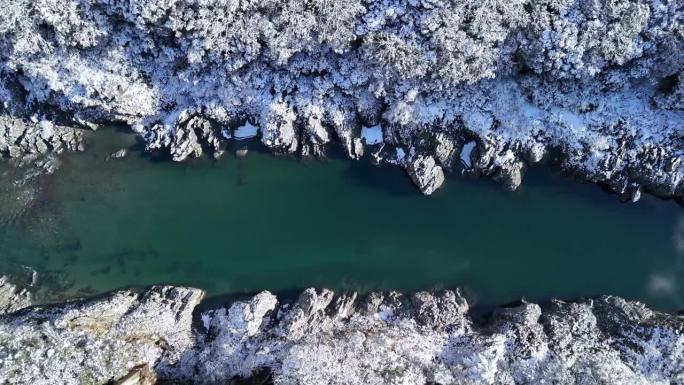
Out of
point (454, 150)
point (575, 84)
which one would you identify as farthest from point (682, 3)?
point (454, 150)

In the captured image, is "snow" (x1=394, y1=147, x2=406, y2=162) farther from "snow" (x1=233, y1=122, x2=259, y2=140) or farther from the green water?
"snow" (x1=233, y1=122, x2=259, y2=140)

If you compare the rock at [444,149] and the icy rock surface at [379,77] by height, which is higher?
the icy rock surface at [379,77]

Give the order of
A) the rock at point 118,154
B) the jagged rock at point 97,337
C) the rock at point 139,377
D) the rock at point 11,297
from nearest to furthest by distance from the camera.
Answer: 1. the jagged rock at point 97,337
2. the rock at point 139,377
3. the rock at point 11,297
4. the rock at point 118,154

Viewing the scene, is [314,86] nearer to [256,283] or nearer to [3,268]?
[256,283]

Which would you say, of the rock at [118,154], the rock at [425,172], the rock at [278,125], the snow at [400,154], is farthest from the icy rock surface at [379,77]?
the rock at [118,154]

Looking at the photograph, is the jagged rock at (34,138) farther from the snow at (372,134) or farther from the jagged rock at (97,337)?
the snow at (372,134)

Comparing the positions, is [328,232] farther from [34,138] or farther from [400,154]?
[34,138]
